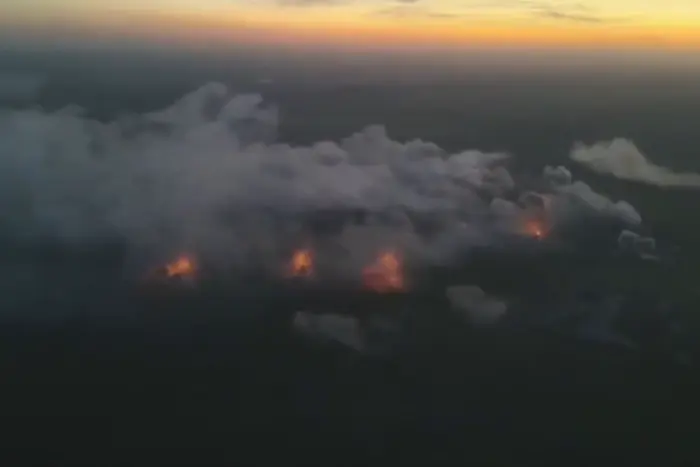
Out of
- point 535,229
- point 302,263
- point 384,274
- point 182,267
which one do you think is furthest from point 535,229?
point 182,267

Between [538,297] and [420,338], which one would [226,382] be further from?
[538,297]

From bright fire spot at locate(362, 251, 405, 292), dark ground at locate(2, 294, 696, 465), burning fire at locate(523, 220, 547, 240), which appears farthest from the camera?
burning fire at locate(523, 220, 547, 240)

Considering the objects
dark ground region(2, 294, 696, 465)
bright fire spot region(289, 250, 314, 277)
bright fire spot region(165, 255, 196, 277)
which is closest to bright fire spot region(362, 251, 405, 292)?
bright fire spot region(289, 250, 314, 277)

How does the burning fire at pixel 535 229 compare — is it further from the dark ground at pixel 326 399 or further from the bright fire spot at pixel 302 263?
the bright fire spot at pixel 302 263

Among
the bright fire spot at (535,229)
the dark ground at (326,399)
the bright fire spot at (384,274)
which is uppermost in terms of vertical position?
the bright fire spot at (535,229)

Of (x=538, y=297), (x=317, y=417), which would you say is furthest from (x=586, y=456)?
(x=317, y=417)

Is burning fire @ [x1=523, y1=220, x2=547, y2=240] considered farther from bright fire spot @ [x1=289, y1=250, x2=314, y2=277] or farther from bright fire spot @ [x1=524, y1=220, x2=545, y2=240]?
bright fire spot @ [x1=289, y1=250, x2=314, y2=277]

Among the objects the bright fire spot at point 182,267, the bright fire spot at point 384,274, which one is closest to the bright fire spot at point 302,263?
the bright fire spot at point 384,274
